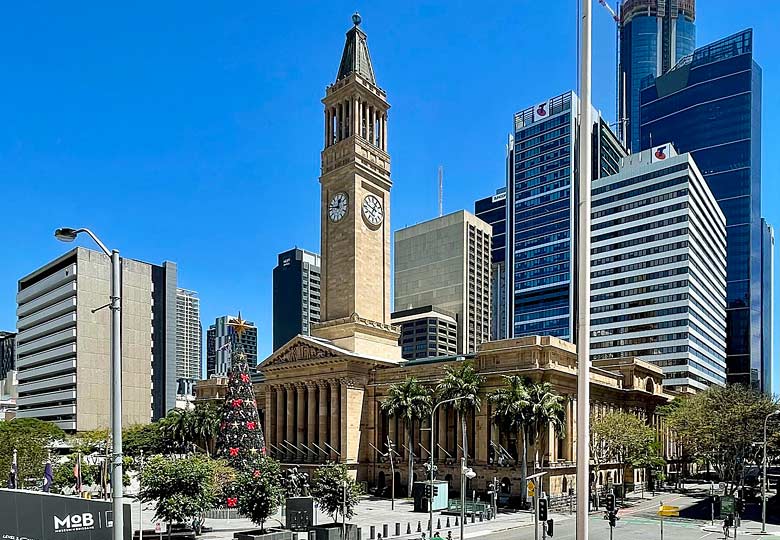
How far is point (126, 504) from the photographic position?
2717 cm

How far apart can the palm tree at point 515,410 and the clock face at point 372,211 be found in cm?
3159

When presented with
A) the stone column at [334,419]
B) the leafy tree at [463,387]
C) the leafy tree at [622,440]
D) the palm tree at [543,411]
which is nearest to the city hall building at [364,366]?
the stone column at [334,419]

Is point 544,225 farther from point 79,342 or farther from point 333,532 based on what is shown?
point 333,532

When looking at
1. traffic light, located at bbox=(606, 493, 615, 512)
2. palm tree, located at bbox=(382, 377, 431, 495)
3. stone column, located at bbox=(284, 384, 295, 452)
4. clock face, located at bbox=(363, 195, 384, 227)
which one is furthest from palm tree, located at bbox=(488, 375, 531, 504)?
clock face, located at bbox=(363, 195, 384, 227)

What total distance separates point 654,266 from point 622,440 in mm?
75520

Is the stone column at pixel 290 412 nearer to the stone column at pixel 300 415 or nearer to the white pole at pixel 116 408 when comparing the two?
the stone column at pixel 300 415

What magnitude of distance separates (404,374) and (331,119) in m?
35.2

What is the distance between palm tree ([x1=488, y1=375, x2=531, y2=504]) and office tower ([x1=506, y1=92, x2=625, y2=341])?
11480 cm

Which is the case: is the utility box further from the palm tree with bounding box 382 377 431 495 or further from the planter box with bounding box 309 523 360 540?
the planter box with bounding box 309 523 360 540

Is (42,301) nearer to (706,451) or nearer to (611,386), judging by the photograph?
(611,386)

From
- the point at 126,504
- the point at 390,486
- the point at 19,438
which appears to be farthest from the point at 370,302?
the point at 126,504

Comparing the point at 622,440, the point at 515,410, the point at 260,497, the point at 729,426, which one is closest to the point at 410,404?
the point at 515,410

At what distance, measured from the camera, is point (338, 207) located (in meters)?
90.6

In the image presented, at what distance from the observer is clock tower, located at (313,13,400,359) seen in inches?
3425
